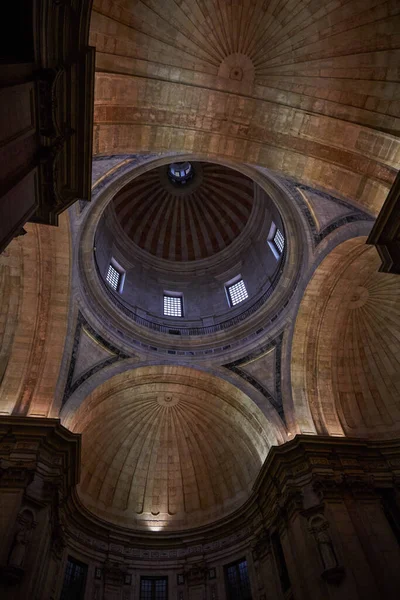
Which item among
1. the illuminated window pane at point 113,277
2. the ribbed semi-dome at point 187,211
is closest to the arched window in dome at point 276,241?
the ribbed semi-dome at point 187,211

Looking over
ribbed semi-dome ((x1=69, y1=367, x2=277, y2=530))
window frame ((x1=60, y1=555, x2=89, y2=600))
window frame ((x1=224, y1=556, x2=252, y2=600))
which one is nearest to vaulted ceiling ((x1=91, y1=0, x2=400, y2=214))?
ribbed semi-dome ((x1=69, y1=367, x2=277, y2=530))

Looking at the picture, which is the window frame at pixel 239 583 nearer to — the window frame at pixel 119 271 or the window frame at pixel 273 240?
the window frame at pixel 119 271

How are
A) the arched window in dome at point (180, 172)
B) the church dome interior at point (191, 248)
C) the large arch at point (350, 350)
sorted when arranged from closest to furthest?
the large arch at point (350, 350) < the church dome interior at point (191, 248) < the arched window in dome at point (180, 172)

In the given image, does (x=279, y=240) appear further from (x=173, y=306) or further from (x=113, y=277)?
(x=113, y=277)

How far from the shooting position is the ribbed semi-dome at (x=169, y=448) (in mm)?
18516

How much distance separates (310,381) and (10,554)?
38.7 ft

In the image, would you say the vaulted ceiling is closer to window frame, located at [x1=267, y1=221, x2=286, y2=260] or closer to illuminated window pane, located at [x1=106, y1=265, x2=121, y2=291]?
window frame, located at [x1=267, y1=221, x2=286, y2=260]

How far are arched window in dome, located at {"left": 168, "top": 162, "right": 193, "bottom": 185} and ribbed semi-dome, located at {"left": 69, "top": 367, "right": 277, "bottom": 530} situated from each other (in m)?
→ 13.0

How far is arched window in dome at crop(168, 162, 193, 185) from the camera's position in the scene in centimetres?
2689

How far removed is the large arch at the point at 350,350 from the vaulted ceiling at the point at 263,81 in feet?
23.4

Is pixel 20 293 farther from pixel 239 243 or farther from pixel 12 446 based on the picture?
pixel 239 243

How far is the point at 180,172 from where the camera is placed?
2703cm

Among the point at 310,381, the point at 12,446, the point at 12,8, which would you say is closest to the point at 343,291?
the point at 310,381

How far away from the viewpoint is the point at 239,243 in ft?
81.6
